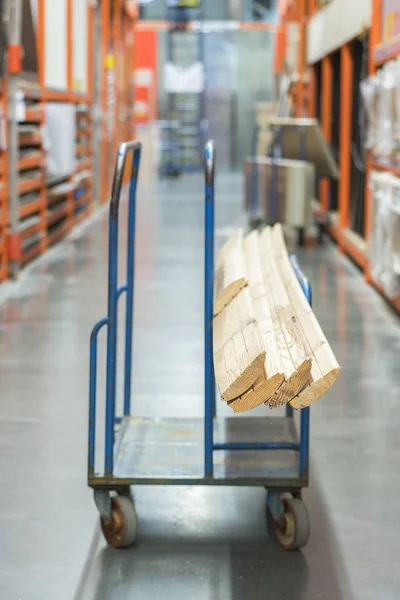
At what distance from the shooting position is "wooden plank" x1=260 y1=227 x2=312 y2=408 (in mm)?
2389

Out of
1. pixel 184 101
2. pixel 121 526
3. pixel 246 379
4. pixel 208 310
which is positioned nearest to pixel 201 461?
pixel 121 526

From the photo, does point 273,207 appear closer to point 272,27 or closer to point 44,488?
point 44,488

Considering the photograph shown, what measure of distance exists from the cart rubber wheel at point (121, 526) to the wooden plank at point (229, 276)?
0.63 metres

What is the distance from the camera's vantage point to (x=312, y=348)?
2570 millimetres

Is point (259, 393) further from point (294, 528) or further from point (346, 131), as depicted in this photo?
point (346, 131)

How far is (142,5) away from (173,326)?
19.4 m

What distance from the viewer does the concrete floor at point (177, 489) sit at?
276 cm

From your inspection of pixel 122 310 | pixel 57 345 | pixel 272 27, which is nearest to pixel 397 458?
pixel 57 345

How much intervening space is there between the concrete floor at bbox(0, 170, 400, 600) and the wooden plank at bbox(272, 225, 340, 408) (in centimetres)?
60

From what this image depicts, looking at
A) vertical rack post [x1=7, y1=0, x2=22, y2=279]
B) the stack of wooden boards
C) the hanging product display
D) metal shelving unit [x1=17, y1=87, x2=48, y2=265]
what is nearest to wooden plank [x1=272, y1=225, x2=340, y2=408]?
the stack of wooden boards

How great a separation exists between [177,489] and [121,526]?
0.52m

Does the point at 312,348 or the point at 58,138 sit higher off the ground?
the point at 58,138

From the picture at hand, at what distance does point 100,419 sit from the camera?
4.30 metres

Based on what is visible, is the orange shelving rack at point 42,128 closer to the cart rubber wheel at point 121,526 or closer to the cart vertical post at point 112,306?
the cart vertical post at point 112,306
